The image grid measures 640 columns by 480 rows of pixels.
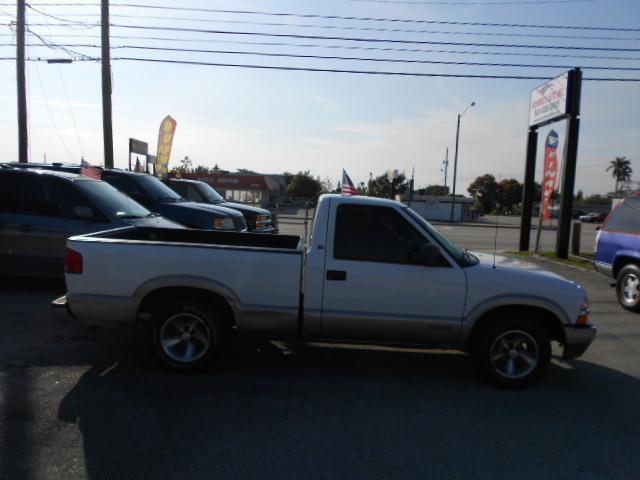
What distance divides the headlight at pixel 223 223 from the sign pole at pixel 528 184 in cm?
1084

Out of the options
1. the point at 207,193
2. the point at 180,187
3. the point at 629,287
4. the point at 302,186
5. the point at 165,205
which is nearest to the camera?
the point at 629,287

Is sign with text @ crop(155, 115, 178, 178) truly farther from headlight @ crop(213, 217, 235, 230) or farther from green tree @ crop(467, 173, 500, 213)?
green tree @ crop(467, 173, 500, 213)

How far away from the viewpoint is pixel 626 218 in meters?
9.23

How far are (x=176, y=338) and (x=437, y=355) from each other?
2.86m

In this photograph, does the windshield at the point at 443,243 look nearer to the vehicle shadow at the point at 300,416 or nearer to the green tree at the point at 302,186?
the vehicle shadow at the point at 300,416

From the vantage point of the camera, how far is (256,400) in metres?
4.57

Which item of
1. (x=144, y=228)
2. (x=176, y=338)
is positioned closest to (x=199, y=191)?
(x=144, y=228)

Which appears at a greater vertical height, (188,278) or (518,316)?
(188,278)

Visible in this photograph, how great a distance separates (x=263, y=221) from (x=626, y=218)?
839cm

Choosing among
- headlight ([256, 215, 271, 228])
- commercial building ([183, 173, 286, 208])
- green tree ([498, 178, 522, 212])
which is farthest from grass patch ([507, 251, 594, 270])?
green tree ([498, 178, 522, 212])

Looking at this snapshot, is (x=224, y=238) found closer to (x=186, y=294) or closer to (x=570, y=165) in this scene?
(x=186, y=294)

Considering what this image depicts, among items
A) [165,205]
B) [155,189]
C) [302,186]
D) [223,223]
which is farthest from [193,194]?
[302,186]

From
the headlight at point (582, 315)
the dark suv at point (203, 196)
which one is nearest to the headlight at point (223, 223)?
the dark suv at point (203, 196)

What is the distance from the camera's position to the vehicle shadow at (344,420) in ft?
11.7
